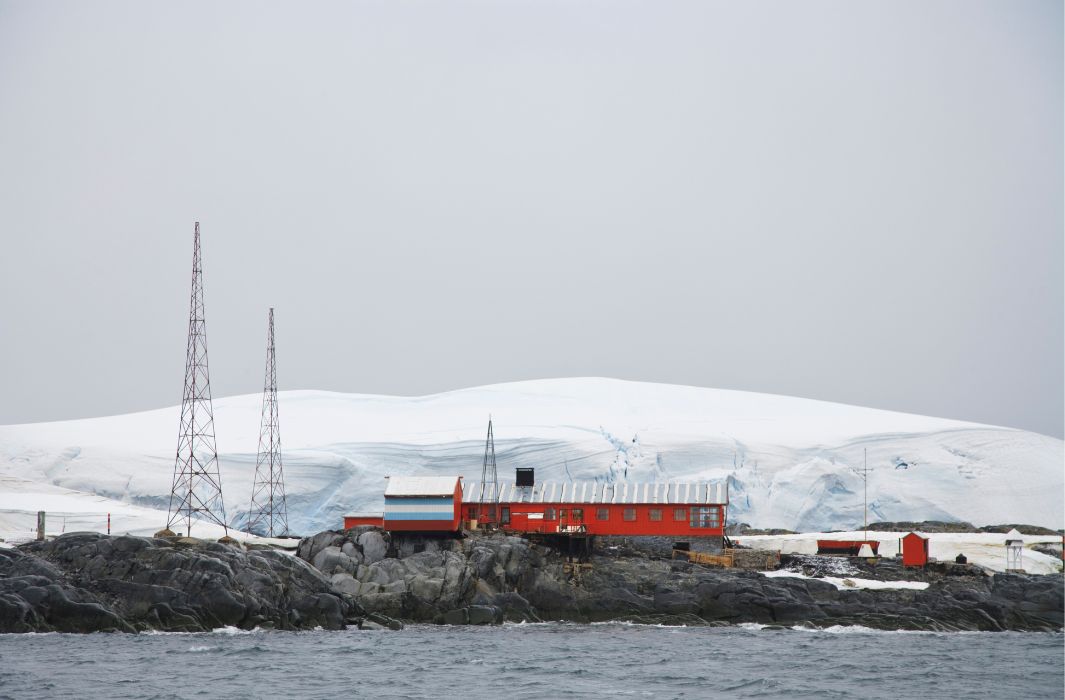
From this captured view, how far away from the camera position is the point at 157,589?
145 feet

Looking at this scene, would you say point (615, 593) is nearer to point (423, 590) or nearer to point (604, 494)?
point (423, 590)

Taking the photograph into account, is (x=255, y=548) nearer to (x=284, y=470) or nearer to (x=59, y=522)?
(x=59, y=522)

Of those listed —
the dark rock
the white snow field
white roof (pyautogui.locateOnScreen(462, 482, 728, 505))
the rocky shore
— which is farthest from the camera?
white roof (pyautogui.locateOnScreen(462, 482, 728, 505))

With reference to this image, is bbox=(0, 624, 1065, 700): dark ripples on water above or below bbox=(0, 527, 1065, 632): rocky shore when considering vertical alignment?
below

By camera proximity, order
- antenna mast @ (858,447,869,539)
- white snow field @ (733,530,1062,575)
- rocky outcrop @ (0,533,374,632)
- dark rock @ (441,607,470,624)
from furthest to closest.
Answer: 1. antenna mast @ (858,447,869,539)
2. white snow field @ (733,530,1062,575)
3. dark rock @ (441,607,470,624)
4. rocky outcrop @ (0,533,374,632)

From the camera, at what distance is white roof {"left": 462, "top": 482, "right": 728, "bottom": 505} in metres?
57.9

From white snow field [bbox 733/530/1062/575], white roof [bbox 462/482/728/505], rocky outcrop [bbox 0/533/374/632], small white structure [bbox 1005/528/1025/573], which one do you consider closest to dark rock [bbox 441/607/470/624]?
rocky outcrop [bbox 0/533/374/632]

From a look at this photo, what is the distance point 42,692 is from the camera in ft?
107

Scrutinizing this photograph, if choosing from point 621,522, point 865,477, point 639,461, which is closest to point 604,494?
point 621,522

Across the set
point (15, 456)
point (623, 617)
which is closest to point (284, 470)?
point (15, 456)

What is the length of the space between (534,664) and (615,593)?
11728mm

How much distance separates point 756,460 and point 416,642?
39.3 metres

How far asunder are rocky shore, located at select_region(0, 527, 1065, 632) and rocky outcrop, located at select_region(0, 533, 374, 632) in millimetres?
45

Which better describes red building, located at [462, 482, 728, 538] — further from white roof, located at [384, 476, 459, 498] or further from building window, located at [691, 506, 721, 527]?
white roof, located at [384, 476, 459, 498]
